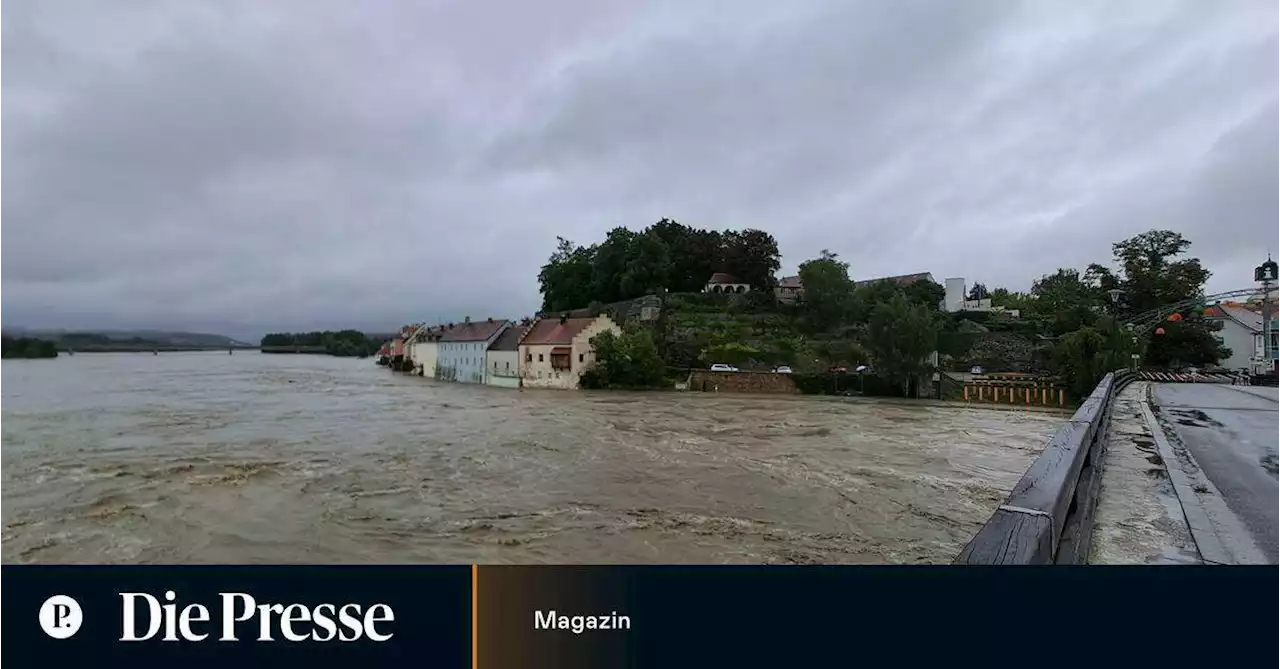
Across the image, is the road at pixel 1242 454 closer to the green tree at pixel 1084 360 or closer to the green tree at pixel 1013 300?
the green tree at pixel 1084 360

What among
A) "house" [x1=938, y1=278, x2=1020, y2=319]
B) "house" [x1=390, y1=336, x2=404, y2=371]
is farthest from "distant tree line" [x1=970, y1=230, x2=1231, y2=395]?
"house" [x1=390, y1=336, x2=404, y2=371]

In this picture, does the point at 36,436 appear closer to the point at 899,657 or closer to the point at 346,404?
the point at 346,404

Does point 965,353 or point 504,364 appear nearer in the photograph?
point 504,364

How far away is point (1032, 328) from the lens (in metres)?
49.9

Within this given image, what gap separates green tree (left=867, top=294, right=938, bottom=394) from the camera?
36219 millimetres

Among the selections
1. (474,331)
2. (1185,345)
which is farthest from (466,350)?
(1185,345)

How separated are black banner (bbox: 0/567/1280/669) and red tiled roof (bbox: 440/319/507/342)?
45502mm

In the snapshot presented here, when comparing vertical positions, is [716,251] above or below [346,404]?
above

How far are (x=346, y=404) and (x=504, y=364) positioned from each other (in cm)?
1711

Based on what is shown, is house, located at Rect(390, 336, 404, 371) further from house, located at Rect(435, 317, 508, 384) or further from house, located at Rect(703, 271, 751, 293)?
house, located at Rect(703, 271, 751, 293)

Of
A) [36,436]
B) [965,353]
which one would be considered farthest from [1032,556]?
[965,353]

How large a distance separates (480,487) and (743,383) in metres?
32.0

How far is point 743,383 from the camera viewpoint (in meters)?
40.5

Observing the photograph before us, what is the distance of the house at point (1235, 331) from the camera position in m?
38.1
